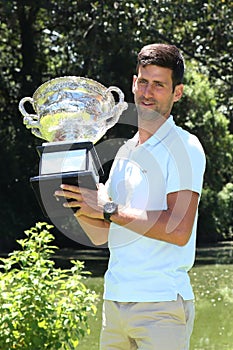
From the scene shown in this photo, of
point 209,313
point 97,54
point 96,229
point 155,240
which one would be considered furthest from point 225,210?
point 155,240

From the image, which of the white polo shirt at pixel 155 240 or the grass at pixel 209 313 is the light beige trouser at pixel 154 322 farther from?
the grass at pixel 209 313

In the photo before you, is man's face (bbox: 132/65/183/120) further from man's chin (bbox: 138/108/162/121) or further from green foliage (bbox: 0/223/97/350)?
green foliage (bbox: 0/223/97/350)

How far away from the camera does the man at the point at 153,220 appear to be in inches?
107

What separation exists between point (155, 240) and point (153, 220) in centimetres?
10

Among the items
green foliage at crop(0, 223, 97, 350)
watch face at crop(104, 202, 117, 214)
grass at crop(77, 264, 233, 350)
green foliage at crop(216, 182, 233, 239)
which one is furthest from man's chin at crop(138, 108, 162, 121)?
green foliage at crop(216, 182, 233, 239)

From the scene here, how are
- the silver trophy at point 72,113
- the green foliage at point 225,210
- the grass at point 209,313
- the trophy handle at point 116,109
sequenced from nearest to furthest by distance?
the silver trophy at point 72,113 < the trophy handle at point 116,109 < the grass at point 209,313 < the green foliage at point 225,210

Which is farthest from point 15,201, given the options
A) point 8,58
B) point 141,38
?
point 141,38

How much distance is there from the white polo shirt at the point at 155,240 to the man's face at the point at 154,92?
0.06 m

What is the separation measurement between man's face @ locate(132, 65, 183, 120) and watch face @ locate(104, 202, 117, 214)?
1.18 feet

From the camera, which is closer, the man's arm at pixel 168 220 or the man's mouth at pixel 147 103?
the man's arm at pixel 168 220

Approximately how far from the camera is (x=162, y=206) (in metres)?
2.80

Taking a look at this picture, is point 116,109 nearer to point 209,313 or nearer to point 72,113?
point 72,113

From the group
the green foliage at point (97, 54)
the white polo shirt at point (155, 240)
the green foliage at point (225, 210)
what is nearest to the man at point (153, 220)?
the white polo shirt at point (155, 240)

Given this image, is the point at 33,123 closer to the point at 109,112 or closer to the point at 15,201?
the point at 109,112
